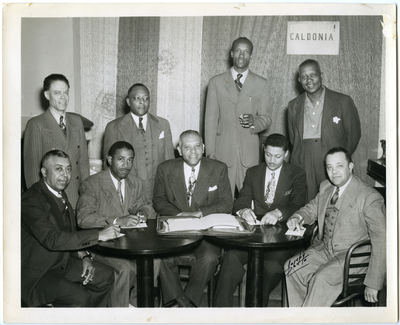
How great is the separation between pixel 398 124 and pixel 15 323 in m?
3.17

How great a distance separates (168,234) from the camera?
3143mm

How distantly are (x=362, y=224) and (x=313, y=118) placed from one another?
1.37 m

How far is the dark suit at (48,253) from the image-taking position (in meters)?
3.13

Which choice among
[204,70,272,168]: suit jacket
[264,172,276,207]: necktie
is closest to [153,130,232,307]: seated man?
[264,172,276,207]: necktie

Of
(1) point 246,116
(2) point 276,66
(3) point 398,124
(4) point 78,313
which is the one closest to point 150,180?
(1) point 246,116

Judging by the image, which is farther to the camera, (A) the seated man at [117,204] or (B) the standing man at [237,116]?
(B) the standing man at [237,116]

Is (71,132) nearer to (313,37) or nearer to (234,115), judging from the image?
(234,115)

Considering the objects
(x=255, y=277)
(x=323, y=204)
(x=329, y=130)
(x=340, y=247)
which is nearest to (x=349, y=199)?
(x=323, y=204)

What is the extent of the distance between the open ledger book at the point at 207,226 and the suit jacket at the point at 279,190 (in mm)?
539

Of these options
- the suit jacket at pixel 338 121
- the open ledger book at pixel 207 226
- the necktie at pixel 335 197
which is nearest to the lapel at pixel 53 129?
the open ledger book at pixel 207 226

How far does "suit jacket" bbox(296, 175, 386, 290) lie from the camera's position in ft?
10.4

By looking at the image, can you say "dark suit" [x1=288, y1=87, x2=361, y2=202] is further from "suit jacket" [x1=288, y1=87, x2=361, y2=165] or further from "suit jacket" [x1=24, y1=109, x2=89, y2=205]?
"suit jacket" [x1=24, y1=109, x2=89, y2=205]

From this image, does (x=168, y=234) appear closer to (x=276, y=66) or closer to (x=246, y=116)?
(x=246, y=116)

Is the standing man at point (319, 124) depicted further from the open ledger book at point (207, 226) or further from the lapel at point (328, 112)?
the open ledger book at point (207, 226)
